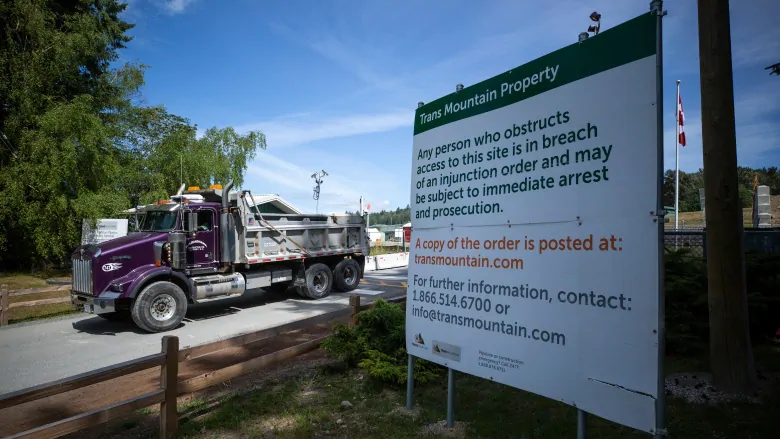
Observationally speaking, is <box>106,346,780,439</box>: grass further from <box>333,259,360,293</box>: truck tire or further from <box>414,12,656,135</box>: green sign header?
<box>333,259,360,293</box>: truck tire

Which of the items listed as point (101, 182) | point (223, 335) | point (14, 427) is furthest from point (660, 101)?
point (101, 182)

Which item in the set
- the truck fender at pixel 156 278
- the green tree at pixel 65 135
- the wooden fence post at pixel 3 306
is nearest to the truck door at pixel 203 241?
the truck fender at pixel 156 278

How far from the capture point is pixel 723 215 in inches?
162

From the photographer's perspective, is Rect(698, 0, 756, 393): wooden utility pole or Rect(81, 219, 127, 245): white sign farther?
Rect(81, 219, 127, 245): white sign

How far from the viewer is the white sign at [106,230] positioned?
579 inches

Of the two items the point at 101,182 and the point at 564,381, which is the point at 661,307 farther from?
the point at 101,182

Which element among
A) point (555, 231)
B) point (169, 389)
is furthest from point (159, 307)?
point (555, 231)

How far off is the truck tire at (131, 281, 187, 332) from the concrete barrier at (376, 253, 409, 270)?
11744 mm

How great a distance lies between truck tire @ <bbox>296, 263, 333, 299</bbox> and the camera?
12289 mm

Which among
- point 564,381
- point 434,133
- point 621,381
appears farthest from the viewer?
point 434,133

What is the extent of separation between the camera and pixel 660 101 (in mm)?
2324

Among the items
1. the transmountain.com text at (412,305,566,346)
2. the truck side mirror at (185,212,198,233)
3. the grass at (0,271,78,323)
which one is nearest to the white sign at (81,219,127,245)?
the grass at (0,271,78,323)

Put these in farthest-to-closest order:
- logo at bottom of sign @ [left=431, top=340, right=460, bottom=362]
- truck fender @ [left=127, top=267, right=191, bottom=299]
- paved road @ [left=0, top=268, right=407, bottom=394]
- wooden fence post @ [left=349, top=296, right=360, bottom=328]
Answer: truck fender @ [left=127, top=267, right=191, bottom=299]
paved road @ [left=0, top=268, right=407, bottom=394]
wooden fence post @ [left=349, top=296, right=360, bottom=328]
logo at bottom of sign @ [left=431, top=340, right=460, bottom=362]

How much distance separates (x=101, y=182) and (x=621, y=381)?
19.5m
